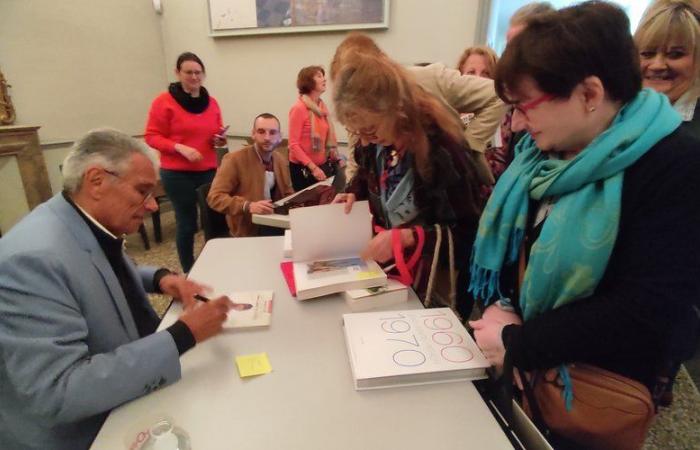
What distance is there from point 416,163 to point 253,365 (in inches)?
29.7

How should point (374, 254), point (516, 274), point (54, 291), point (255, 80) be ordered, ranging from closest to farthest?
point (54, 291) < point (516, 274) < point (374, 254) < point (255, 80)

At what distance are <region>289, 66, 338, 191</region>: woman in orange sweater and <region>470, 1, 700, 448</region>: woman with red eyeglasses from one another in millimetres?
2674

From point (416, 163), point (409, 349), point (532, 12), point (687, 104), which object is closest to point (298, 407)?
point (409, 349)

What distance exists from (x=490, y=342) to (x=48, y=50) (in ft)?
14.8

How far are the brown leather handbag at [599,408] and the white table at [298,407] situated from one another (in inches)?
4.9

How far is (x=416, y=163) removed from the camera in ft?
4.14

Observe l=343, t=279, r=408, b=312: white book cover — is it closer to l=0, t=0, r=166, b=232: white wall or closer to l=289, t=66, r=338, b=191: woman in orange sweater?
l=289, t=66, r=338, b=191: woman in orange sweater

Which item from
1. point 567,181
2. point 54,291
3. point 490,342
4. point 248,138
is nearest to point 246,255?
point 54,291

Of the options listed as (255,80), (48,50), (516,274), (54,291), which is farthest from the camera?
(255,80)

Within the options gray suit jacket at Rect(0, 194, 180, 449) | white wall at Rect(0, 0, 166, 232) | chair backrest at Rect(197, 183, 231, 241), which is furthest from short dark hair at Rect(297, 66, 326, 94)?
gray suit jacket at Rect(0, 194, 180, 449)

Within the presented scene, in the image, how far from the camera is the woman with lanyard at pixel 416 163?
1.23 meters

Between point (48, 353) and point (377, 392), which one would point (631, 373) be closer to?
point (377, 392)

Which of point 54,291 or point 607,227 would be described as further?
point 54,291

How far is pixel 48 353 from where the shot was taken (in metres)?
0.80
